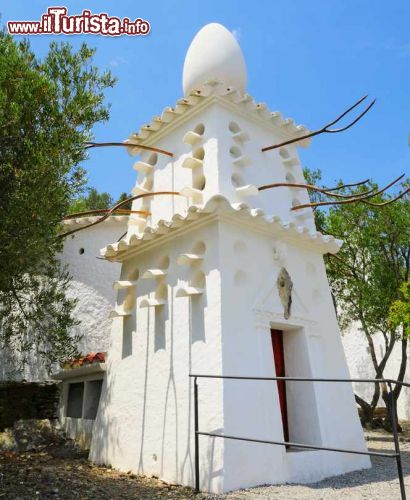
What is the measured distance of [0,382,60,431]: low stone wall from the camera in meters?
9.61

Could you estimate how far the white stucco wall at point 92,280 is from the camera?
1206 cm

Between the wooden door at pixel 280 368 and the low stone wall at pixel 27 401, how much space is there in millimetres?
5101

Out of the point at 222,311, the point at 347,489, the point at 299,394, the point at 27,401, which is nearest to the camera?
the point at 347,489

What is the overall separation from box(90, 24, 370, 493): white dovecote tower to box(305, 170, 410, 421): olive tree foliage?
16.5ft

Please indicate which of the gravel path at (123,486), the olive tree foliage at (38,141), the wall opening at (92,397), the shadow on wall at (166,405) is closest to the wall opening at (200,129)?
the olive tree foliage at (38,141)

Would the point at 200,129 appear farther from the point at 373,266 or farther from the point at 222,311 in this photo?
the point at 373,266

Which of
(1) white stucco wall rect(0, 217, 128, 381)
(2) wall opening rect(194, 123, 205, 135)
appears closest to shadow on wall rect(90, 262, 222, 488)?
(2) wall opening rect(194, 123, 205, 135)

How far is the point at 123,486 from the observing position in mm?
6160

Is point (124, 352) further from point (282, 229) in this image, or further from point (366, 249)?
point (366, 249)

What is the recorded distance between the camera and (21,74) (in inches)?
247

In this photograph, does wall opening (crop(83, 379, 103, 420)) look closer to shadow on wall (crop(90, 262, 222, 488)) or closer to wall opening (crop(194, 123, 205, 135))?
shadow on wall (crop(90, 262, 222, 488))

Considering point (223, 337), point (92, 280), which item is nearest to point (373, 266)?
point (92, 280)

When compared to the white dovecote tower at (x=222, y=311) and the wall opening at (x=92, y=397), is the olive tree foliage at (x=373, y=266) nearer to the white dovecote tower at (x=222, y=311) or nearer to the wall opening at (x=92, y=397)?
the white dovecote tower at (x=222, y=311)

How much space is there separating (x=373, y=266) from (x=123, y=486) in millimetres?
10088
